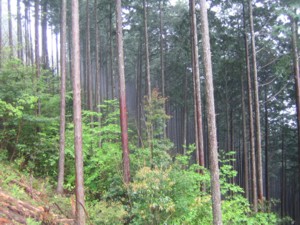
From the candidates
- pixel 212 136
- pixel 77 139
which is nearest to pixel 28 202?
pixel 77 139

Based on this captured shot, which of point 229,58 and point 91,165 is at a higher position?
point 229,58

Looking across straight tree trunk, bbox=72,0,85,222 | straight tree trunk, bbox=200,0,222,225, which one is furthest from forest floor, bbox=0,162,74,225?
straight tree trunk, bbox=200,0,222,225

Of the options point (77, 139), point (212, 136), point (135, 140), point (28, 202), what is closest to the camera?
point (212, 136)

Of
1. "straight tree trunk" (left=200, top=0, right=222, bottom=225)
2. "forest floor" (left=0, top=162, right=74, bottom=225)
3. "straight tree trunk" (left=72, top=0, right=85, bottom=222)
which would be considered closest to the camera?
"straight tree trunk" (left=200, top=0, right=222, bottom=225)

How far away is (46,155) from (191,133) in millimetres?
30118

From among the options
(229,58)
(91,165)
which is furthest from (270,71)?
(91,165)

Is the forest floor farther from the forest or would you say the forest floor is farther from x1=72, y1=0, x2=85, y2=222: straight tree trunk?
x1=72, y1=0, x2=85, y2=222: straight tree trunk

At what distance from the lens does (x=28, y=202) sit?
9.17 m

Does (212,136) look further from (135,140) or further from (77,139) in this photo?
(135,140)

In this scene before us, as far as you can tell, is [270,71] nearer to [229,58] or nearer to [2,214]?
[229,58]

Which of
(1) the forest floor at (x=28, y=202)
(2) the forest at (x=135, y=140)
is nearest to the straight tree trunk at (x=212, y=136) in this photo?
(2) the forest at (x=135, y=140)

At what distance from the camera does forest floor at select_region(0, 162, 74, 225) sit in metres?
7.75

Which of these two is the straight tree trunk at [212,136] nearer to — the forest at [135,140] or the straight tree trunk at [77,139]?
the forest at [135,140]

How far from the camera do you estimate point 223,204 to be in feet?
34.4
